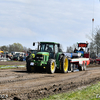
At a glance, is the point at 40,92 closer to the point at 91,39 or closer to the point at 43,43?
the point at 43,43

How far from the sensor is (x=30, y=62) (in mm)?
16031

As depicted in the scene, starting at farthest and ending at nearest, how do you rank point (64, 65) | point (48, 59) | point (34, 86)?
point (64, 65)
point (48, 59)
point (34, 86)

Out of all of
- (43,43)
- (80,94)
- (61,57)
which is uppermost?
(43,43)

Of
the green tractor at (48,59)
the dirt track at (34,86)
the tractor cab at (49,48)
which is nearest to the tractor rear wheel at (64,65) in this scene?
the green tractor at (48,59)

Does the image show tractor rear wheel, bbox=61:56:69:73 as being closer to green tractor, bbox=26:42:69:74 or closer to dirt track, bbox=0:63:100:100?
green tractor, bbox=26:42:69:74

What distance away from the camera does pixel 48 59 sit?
16.2 meters

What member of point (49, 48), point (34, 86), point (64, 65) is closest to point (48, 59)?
point (49, 48)

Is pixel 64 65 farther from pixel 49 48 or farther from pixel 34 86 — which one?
pixel 34 86

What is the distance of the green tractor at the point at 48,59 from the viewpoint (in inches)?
612

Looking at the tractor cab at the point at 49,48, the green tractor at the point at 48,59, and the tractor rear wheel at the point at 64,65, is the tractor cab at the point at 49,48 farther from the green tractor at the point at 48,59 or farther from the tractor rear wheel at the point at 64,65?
the tractor rear wheel at the point at 64,65

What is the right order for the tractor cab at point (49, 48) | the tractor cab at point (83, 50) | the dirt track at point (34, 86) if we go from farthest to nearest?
1. the tractor cab at point (83, 50)
2. the tractor cab at point (49, 48)
3. the dirt track at point (34, 86)

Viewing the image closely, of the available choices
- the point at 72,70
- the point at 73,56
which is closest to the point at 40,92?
the point at 72,70

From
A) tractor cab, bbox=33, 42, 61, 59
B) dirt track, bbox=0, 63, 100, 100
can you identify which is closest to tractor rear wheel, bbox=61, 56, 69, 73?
tractor cab, bbox=33, 42, 61, 59

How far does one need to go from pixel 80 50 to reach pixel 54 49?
7.85 metres
